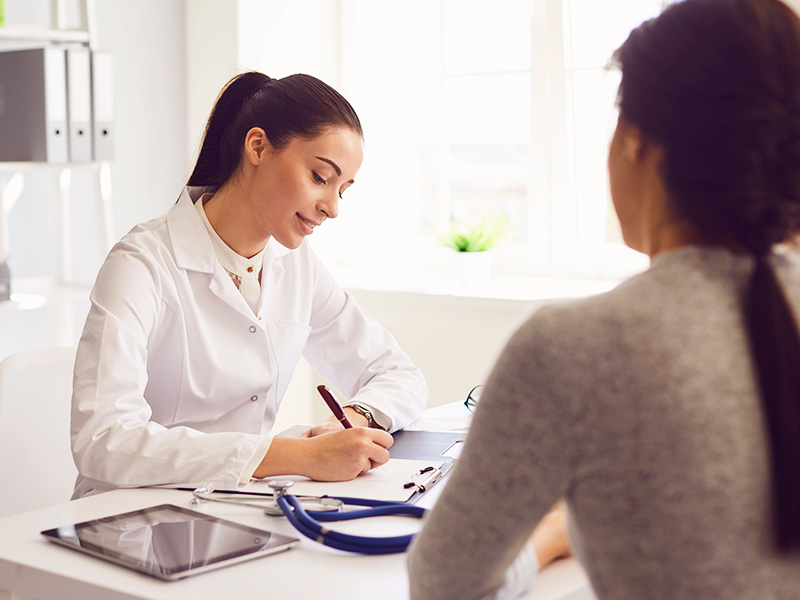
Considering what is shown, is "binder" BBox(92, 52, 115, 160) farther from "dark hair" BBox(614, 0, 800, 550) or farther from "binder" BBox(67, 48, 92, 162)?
"dark hair" BBox(614, 0, 800, 550)

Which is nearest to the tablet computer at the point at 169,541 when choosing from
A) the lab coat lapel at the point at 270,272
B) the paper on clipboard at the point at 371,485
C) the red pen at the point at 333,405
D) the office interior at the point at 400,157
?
the paper on clipboard at the point at 371,485

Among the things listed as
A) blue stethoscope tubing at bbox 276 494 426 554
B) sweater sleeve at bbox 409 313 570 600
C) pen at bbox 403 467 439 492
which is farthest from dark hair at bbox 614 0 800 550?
pen at bbox 403 467 439 492

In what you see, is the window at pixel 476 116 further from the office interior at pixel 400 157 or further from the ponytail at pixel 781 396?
the ponytail at pixel 781 396

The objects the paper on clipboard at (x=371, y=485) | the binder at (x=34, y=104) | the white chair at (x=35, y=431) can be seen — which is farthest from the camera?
the binder at (x=34, y=104)

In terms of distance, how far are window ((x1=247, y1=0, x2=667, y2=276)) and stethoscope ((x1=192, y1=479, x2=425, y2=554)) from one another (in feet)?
6.04

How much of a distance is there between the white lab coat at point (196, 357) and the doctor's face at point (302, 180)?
0.12 metres

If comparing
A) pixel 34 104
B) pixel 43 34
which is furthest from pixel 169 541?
pixel 43 34

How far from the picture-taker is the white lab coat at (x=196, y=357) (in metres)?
1.35

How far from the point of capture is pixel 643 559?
0.64m

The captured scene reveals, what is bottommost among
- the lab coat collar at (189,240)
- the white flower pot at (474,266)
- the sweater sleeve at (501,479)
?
the white flower pot at (474,266)

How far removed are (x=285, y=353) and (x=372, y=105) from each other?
5.97 feet

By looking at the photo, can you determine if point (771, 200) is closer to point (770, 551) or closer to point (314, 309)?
point (770, 551)

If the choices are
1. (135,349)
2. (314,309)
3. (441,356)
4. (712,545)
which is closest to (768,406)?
(712,545)

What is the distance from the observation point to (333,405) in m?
1.50
